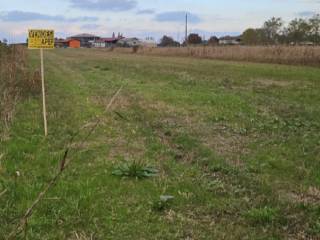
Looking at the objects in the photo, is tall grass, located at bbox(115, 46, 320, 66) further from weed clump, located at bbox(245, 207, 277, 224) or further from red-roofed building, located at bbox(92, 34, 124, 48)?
red-roofed building, located at bbox(92, 34, 124, 48)

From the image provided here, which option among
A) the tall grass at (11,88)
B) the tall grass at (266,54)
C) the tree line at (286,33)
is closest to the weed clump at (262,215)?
the tall grass at (11,88)

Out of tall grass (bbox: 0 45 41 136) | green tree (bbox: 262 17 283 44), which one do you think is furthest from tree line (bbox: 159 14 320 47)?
tall grass (bbox: 0 45 41 136)

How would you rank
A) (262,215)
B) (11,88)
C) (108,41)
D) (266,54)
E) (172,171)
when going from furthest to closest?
(108,41) → (266,54) → (11,88) → (172,171) → (262,215)

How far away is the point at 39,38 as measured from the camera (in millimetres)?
8883

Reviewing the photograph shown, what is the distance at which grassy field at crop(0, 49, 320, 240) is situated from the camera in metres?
4.98

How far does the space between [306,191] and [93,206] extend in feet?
8.06

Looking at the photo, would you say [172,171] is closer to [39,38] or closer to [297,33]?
[39,38]

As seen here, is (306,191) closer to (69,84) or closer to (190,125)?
(190,125)

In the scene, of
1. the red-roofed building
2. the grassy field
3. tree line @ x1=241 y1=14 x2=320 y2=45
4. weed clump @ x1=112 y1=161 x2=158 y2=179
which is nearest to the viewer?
the grassy field

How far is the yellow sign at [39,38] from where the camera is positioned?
8828 millimetres

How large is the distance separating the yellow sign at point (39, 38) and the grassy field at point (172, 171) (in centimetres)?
158

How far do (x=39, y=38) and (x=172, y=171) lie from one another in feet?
11.8

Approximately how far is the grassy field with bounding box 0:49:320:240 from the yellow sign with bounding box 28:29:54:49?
5.18 feet

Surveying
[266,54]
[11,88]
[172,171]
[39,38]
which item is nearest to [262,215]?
[172,171]
